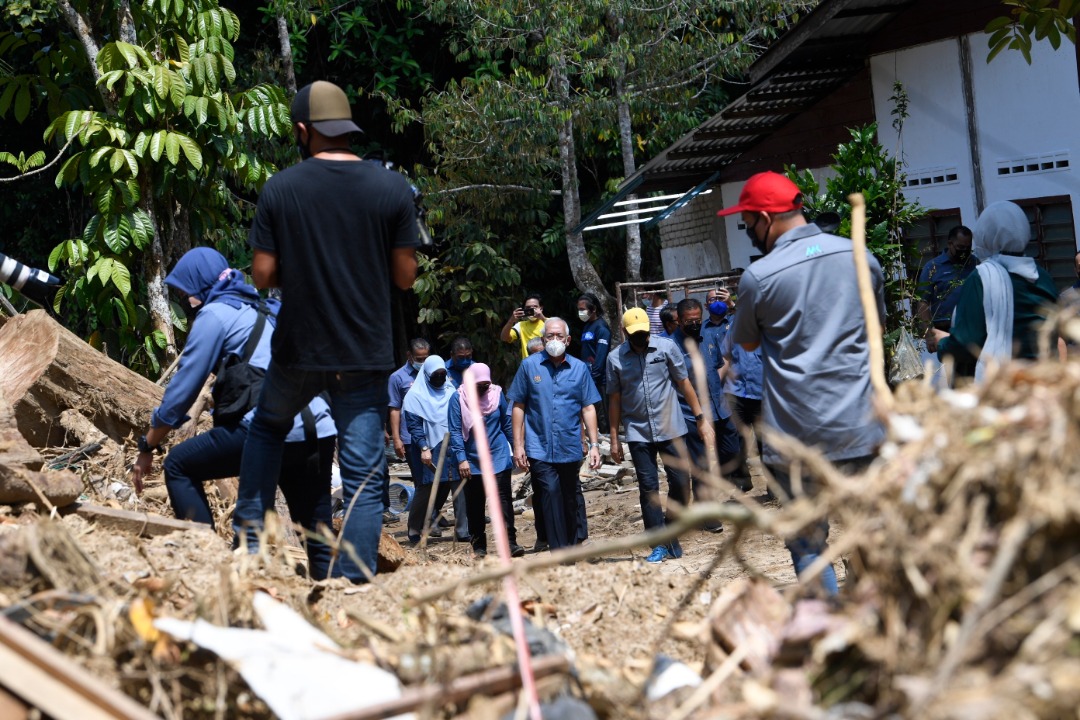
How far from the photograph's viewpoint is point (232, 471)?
5023 millimetres

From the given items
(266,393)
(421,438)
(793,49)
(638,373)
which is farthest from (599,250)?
(266,393)

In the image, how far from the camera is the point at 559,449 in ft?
30.1

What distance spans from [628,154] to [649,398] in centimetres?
886

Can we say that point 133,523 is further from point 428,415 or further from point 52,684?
point 428,415

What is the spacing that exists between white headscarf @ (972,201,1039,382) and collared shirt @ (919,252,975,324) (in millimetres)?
3609

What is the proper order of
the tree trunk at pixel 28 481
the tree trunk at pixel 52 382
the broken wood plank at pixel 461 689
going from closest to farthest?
the broken wood plank at pixel 461 689 → the tree trunk at pixel 28 481 → the tree trunk at pixel 52 382

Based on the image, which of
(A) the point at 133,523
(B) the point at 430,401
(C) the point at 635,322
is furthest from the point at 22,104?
(A) the point at 133,523

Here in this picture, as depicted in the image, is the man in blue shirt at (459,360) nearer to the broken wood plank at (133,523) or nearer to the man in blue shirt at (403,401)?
the man in blue shirt at (403,401)

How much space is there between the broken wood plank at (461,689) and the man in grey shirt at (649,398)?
19.9 feet

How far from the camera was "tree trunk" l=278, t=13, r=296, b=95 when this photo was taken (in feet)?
56.3

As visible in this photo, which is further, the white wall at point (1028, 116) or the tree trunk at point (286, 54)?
the tree trunk at point (286, 54)

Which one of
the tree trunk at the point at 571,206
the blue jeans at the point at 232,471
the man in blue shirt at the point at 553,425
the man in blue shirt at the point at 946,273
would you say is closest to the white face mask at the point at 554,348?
the man in blue shirt at the point at 553,425

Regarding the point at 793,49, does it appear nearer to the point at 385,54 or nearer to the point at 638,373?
the point at 638,373

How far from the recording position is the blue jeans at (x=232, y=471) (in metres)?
4.92
